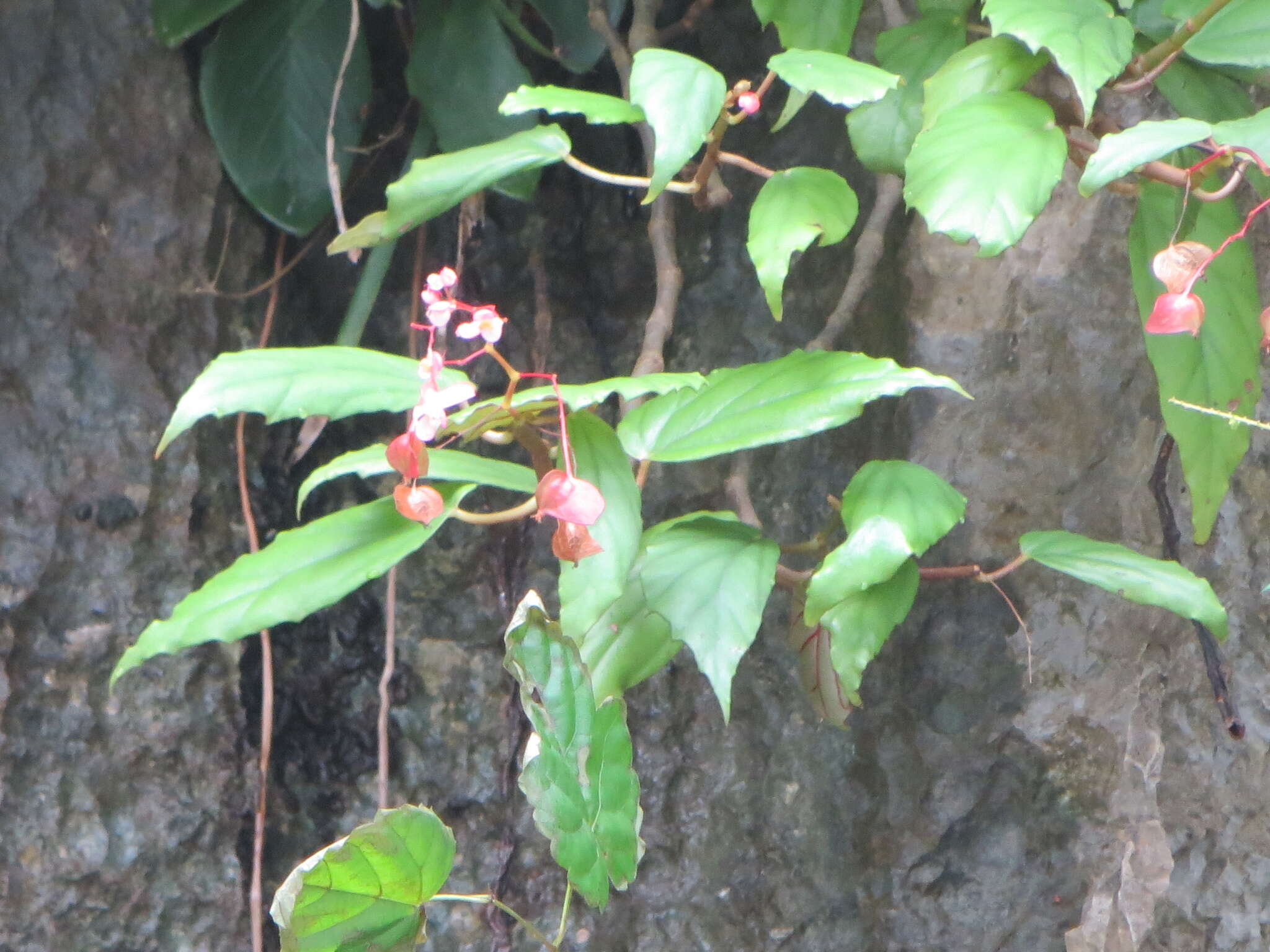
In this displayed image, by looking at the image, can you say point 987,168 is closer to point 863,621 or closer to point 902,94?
point 902,94

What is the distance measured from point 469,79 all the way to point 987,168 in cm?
62

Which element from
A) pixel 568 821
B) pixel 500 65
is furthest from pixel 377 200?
pixel 568 821

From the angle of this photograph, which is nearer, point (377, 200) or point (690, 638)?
point (690, 638)

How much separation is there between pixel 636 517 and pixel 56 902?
73cm

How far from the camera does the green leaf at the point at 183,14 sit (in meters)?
1.06

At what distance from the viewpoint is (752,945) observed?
108cm

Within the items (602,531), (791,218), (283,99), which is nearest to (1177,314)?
(791,218)

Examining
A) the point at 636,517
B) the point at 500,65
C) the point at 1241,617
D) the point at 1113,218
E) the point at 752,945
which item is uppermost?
the point at 500,65

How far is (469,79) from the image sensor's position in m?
1.12

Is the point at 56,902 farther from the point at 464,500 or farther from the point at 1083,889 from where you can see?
the point at 1083,889

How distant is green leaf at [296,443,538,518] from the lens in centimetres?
69

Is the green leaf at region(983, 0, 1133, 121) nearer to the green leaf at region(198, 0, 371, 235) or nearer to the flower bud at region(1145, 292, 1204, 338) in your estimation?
the flower bud at region(1145, 292, 1204, 338)

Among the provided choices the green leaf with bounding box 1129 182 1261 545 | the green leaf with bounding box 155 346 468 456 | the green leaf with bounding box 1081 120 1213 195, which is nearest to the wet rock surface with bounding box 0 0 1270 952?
the green leaf with bounding box 1129 182 1261 545

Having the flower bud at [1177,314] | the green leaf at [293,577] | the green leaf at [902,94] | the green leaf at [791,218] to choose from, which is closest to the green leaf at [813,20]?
the green leaf at [902,94]
